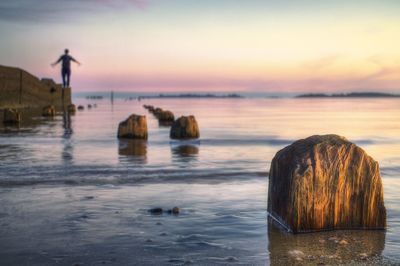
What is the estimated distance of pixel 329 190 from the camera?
6.66m

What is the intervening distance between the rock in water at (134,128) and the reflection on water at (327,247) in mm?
13362

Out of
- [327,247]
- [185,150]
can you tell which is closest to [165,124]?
[185,150]

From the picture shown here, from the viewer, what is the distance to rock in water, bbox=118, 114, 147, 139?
64.9ft

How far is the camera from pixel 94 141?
19297mm

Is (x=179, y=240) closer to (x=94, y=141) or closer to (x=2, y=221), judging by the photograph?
(x=2, y=221)

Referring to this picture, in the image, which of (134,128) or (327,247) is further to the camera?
(134,128)

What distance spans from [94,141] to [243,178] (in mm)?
9468

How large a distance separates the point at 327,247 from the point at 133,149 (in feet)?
36.5

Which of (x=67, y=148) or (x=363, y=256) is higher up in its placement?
(x=67, y=148)

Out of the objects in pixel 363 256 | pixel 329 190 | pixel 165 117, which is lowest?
pixel 363 256

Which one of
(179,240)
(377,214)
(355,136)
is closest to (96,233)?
(179,240)

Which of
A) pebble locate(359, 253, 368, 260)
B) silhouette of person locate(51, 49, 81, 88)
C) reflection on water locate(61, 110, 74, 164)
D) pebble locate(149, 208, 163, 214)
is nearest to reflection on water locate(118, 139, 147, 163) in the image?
reflection on water locate(61, 110, 74, 164)

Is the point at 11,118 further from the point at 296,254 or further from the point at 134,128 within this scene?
the point at 296,254

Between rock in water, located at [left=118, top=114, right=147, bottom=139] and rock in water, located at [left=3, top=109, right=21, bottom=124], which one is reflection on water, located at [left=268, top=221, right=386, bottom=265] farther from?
rock in water, located at [left=3, top=109, right=21, bottom=124]
